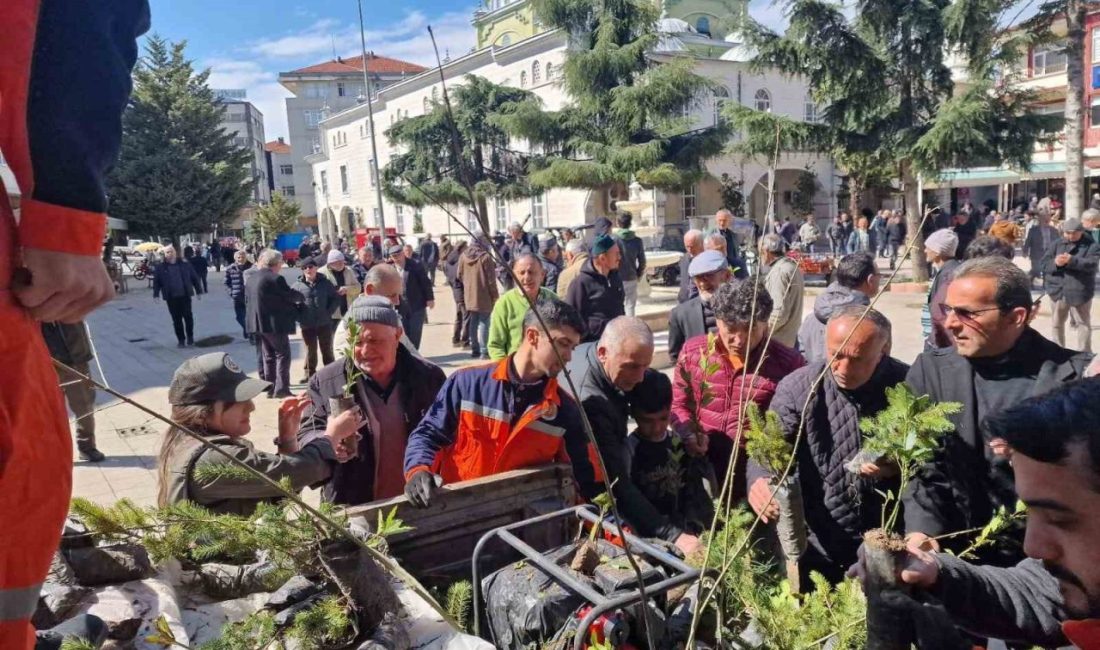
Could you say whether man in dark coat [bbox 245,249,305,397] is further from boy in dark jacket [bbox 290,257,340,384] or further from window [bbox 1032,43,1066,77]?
window [bbox 1032,43,1066,77]

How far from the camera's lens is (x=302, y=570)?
1771 mm

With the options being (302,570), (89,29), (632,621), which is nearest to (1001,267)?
(632,621)

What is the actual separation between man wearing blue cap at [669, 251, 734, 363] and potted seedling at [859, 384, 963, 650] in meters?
3.35

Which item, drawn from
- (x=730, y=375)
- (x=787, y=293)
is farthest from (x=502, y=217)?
(x=730, y=375)

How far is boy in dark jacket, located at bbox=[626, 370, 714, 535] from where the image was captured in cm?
284

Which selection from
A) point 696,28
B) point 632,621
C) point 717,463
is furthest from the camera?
point 696,28

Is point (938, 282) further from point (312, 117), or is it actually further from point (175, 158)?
point (312, 117)

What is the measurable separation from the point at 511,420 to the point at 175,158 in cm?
3463

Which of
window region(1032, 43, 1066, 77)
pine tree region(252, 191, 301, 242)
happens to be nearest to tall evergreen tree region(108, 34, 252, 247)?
pine tree region(252, 191, 301, 242)

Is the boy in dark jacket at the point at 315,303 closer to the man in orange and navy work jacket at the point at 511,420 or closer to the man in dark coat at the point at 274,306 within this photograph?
the man in dark coat at the point at 274,306

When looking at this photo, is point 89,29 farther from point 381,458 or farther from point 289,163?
point 289,163

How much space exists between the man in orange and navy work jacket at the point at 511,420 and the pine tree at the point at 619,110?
2112 centimetres

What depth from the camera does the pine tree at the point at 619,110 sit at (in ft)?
76.7

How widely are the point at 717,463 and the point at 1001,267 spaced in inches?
54.1
